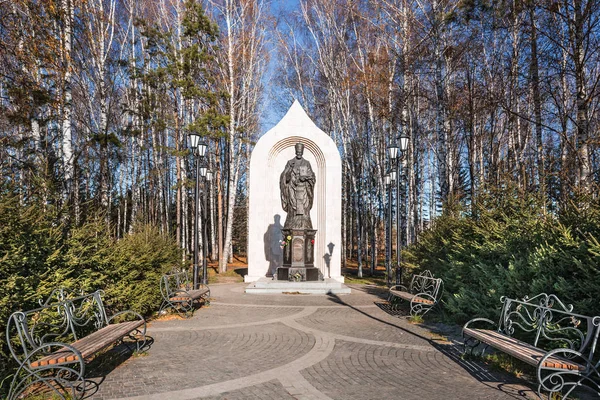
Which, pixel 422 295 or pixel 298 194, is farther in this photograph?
pixel 298 194

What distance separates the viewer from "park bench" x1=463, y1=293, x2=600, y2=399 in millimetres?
3590

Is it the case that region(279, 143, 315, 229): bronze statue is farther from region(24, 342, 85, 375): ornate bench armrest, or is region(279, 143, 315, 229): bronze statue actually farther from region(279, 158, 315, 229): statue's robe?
region(24, 342, 85, 375): ornate bench armrest

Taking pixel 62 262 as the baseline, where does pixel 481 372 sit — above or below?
below

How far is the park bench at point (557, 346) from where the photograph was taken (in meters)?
3.59

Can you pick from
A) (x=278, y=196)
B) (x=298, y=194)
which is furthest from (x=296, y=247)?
(x=278, y=196)

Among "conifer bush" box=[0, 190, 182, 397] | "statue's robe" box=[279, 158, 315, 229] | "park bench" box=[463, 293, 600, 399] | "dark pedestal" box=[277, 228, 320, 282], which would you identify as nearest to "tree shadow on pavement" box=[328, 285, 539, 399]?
"park bench" box=[463, 293, 600, 399]

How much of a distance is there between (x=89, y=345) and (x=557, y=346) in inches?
222

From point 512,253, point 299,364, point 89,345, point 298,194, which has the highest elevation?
point 298,194

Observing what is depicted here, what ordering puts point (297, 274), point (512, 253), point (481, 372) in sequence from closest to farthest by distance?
point (481, 372) < point (512, 253) < point (297, 274)

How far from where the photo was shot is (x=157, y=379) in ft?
14.0

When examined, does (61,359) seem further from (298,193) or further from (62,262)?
(298,193)

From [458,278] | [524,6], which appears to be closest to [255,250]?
[458,278]

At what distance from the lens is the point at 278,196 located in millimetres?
17172

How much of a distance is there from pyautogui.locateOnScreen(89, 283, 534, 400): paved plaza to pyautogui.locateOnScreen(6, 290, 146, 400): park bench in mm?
405
